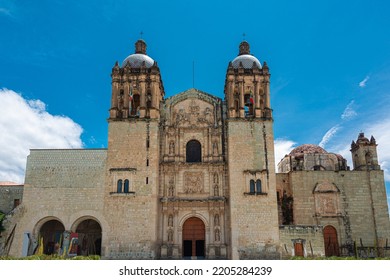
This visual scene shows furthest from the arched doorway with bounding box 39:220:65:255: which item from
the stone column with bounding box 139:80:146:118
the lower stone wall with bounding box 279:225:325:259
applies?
the lower stone wall with bounding box 279:225:325:259

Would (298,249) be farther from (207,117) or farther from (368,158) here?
(207,117)

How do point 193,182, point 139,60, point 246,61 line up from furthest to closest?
point 246,61
point 139,60
point 193,182

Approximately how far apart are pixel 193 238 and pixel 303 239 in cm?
733

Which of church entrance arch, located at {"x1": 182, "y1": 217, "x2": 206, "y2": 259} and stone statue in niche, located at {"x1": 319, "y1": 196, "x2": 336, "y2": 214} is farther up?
stone statue in niche, located at {"x1": 319, "y1": 196, "x2": 336, "y2": 214}

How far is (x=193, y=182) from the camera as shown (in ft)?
84.8

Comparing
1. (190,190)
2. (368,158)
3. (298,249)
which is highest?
(368,158)

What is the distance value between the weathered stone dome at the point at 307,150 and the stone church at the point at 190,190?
14.8 ft

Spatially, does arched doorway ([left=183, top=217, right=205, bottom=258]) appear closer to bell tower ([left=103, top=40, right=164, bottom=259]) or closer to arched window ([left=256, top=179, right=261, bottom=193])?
bell tower ([left=103, top=40, right=164, bottom=259])

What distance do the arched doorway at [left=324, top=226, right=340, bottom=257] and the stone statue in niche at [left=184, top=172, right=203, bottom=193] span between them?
9763 millimetres

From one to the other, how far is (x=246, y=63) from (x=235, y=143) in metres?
6.97

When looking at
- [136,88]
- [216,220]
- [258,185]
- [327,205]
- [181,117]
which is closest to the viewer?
[258,185]

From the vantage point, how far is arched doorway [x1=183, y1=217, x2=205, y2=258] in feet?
82.0

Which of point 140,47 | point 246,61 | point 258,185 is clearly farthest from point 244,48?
point 258,185
